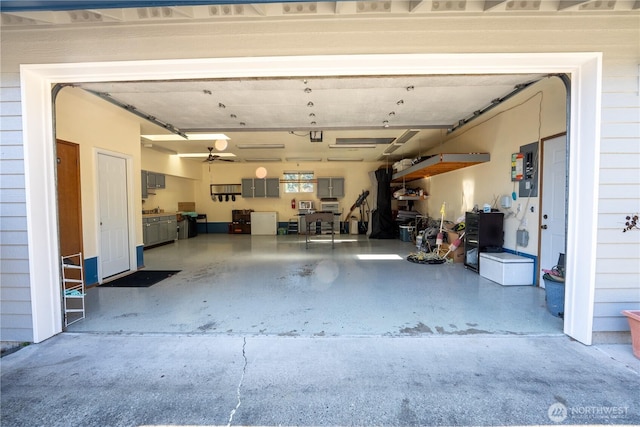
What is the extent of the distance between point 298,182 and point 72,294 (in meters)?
8.44

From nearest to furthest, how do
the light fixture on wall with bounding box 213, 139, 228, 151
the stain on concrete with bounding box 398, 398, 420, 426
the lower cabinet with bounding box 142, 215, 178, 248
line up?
the stain on concrete with bounding box 398, 398, 420, 426
the light fixture on wall with bounding box 213, 139, 228, 151
the lower cabinet with bounding box 142, 215, 178, 248

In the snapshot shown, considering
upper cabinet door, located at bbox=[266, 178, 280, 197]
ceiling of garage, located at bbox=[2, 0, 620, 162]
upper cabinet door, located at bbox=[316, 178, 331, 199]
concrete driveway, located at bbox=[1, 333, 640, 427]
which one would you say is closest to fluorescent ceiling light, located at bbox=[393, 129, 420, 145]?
ceiling of garage, located at bbox=[2, 0, 620, 162]

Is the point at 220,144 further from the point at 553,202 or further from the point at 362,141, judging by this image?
the point at 553,202

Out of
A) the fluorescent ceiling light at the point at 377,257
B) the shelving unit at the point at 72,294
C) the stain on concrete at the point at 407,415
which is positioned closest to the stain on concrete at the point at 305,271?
the fluorescent ceiling light at the point at 377,257

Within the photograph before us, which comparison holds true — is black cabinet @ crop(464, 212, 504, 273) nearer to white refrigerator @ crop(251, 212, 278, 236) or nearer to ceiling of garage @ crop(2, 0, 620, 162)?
ceiling of garage @ crop(2, 0, 620, 162)

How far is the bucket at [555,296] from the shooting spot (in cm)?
A: 285

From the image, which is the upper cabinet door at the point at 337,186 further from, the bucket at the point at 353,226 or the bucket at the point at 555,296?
the bucket at the point at 555,296

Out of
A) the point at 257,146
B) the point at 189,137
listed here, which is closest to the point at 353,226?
the point at 257,146

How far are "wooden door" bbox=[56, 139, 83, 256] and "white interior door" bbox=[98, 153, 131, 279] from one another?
0.41 meters

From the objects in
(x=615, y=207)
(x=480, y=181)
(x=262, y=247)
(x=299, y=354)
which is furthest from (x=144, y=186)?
(x=615, y=207)

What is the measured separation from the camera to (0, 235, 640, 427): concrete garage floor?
1.60 metres

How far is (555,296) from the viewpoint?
2900 millimetres

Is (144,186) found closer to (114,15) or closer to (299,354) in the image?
(114,15)

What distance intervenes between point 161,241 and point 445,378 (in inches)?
320
